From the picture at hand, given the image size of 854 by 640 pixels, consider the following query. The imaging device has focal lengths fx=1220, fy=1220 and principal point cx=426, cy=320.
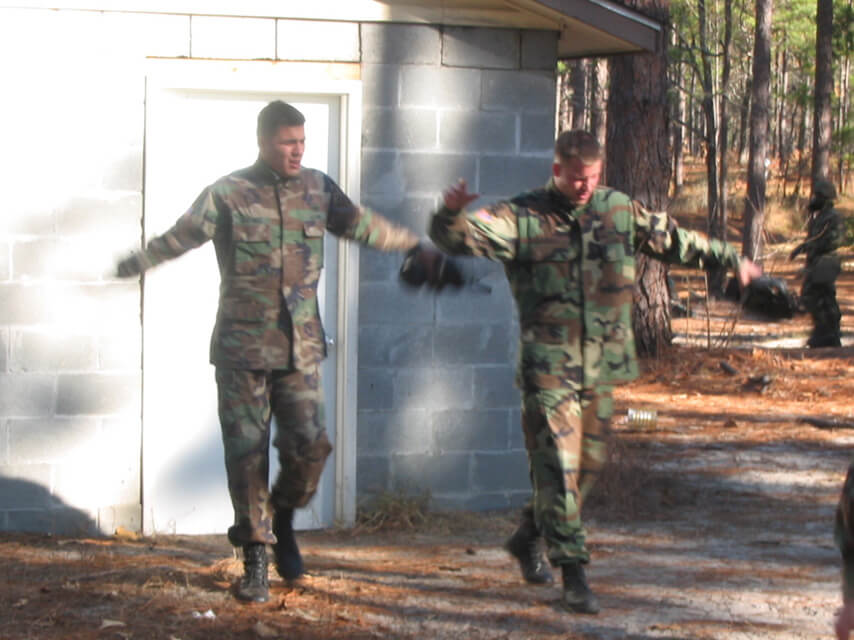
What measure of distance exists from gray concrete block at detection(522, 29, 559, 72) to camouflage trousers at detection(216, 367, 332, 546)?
300 centimetres

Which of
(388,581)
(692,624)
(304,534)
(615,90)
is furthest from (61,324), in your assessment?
(615,90)

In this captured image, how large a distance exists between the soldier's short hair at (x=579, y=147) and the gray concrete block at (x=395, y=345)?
251cm

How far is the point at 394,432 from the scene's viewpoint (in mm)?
7406

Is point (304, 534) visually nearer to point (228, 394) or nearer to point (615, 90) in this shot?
point (228, 394)

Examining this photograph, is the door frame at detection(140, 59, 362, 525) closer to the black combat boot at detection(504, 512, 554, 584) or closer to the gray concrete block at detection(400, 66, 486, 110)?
the gray concrete block at detection(400, 66, 486, 110)

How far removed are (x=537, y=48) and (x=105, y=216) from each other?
278cm

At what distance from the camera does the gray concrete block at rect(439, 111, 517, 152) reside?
7367 millimetres

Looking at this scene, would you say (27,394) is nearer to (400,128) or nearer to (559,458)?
(400,128)

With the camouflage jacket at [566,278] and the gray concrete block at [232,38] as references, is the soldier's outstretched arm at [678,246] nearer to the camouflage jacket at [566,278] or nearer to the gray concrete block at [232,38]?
the camouflage jacket at [566,278]

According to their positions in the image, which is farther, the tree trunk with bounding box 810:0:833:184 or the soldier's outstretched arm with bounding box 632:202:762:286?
the tree trunk with bounding box 810:0:833:184

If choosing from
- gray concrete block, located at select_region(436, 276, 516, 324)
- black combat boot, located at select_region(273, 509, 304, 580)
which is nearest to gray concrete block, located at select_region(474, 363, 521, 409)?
gray concrete block, located at select_region(436, 276, 516, 324)

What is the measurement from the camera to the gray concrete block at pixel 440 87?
7.28 metres

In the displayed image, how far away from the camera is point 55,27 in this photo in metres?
6.79

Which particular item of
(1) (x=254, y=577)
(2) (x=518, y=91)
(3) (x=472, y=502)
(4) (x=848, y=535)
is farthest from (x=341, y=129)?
(4) (x=848, y=535)
